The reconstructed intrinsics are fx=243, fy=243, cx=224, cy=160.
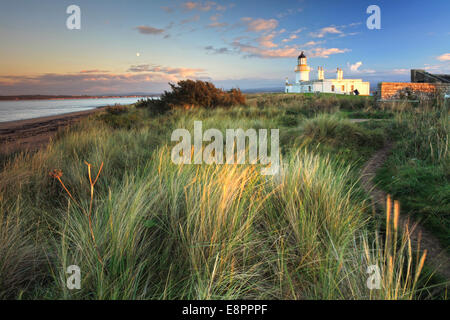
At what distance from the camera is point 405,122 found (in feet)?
25.9

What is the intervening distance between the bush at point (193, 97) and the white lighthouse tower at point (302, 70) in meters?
63.6

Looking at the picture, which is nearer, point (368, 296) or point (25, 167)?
point (368, 296)

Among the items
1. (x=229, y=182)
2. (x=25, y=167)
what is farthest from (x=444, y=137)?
(x=25, y=167)

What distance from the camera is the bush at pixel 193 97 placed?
13586 millimetres

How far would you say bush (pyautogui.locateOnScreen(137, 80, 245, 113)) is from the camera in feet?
44.6

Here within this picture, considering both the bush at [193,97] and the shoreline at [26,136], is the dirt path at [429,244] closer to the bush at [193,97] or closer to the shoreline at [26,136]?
the shoreline at [26,136]

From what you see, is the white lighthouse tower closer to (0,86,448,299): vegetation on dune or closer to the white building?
the white building

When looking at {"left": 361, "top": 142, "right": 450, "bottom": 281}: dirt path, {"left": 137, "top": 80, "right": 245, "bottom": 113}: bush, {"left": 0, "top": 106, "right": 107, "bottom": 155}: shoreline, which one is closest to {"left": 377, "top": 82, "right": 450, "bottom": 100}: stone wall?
{"left": 137, "top": 80, "right": 245, "bottom": 113}: bush

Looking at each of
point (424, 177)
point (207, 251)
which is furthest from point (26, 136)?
point (424, 177)

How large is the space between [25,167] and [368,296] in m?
5.08

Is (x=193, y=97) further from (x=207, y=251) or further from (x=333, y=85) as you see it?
(x=333, y=85)

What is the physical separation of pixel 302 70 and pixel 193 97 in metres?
67.1

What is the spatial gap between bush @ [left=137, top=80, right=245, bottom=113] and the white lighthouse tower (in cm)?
6357
